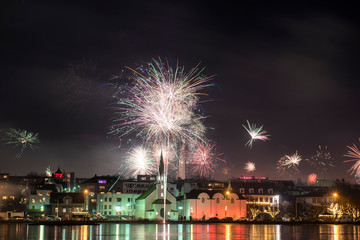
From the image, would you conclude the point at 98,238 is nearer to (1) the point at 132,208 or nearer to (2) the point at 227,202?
(2) the point at 227,202

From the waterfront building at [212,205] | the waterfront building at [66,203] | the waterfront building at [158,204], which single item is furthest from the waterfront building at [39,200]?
the waterfront building at [212,205]

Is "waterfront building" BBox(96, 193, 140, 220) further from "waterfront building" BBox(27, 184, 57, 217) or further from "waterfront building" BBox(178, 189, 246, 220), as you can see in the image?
"waterfront building" BBox(178, 189, 246, 220)

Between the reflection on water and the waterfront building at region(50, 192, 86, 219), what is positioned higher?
the waterfront building at region(50, 192, 86, 219)

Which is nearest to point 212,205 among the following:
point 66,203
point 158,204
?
point 158,204

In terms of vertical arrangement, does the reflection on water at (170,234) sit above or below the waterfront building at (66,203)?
below

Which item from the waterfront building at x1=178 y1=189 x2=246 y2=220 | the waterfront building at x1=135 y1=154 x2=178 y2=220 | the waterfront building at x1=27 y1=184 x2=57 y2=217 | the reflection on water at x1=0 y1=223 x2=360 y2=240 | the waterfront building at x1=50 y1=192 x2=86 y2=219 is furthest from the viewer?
the waterfront building at x1=27 y1=184 x2=57 y2=217

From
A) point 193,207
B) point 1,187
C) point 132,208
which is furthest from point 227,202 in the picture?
point 1,187

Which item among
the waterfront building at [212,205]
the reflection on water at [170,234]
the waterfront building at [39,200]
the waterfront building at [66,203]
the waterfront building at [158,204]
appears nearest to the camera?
the reflection on water at [170,234]

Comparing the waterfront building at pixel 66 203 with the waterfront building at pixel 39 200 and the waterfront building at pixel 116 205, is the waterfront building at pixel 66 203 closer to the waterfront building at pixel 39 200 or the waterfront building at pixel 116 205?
the waterfront building at pixel 39 200

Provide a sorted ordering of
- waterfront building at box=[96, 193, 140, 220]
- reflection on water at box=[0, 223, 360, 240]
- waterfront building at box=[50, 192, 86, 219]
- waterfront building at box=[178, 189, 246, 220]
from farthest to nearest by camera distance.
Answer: waterfront building at box=[96, 193, 140, 220] → waterfront building at box=[50, 192, 86, 219] → waterfront building at box=[178, 189, 246, 220] → reflection on water at box=[0, 223, 360, 240]

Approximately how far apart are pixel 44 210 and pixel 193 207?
40947mm

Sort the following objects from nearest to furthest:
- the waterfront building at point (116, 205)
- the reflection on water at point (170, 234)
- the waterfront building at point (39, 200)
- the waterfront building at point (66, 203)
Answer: the reflection on water at point (170, 234), the waterfront building at point (66, 203), the waterfront building at point (39, 200), the waterfront building at point (116, 205)

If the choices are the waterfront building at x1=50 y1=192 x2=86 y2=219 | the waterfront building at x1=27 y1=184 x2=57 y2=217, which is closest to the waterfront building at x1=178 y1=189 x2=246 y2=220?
the waterfront building at x1=50 y1=192 x2=86 y2=219

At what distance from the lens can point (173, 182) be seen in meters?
160
